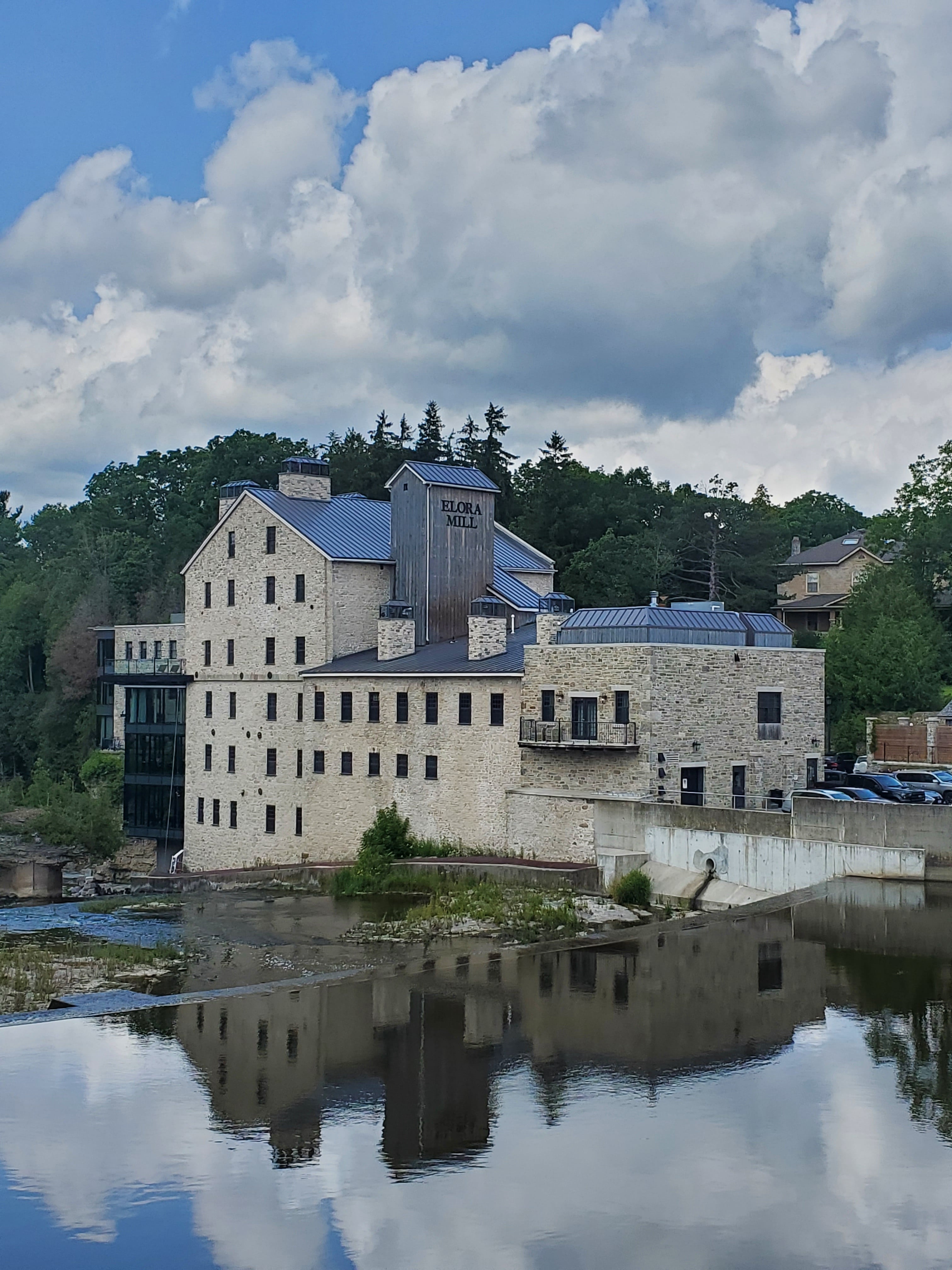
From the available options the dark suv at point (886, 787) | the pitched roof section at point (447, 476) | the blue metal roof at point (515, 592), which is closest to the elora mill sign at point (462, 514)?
the pitched roof section at point (447, 476)

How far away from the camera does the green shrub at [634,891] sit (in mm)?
38969

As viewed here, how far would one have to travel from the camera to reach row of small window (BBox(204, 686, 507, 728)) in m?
44.8

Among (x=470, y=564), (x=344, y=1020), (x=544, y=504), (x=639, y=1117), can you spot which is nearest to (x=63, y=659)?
(x=544, y=504)

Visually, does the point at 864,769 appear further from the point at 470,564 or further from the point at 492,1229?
the point at 492,1229

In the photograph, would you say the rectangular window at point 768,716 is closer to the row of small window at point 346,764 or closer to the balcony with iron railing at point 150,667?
the row of small window at point 346,764

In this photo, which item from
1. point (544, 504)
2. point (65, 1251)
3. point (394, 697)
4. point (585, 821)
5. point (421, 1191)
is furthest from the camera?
point (544, 504)

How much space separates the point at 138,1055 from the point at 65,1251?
25.2 feet

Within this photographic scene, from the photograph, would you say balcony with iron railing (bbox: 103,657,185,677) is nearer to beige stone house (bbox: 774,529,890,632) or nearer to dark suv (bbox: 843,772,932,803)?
dark suv (bbox: 843,772,932,803)

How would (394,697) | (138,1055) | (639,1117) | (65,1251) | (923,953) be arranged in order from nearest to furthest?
(65,1251)
(639,1117)
(138,1055)
(923,953)
(394,697)

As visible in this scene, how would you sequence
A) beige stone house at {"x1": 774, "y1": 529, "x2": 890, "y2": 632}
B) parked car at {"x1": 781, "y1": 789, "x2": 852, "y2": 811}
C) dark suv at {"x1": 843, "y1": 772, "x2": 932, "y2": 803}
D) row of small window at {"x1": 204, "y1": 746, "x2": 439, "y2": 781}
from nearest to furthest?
parked car at {"x1": 781, "y1": 789, "x2": 852, "y2": 811} < dark suv at {"x1": 843, "y1": 772, "x2": 932, "y2": 803} < row of small window at {"x1": 204, "y1": 746, "x2": 439, "y2": 781} < beige stone house at {"x1": 774, "y1": 529, "x2": 890, "y2": 632}

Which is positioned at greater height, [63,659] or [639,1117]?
[63,659]

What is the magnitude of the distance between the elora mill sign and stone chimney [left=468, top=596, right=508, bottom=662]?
241 inches

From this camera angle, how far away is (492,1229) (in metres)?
17.9

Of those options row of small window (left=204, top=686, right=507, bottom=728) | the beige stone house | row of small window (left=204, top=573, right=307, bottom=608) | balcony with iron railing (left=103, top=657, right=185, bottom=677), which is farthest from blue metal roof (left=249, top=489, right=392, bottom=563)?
the beige stone house
